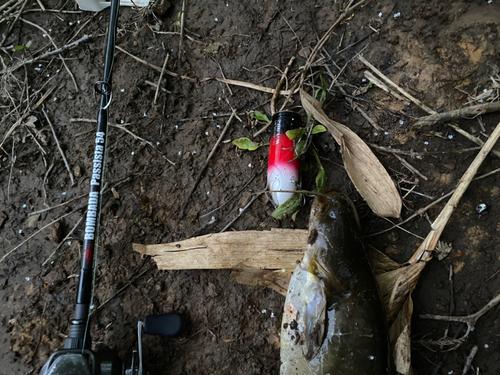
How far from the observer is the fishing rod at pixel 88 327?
1.60m

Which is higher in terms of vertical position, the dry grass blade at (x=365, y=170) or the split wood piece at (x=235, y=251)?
the dry grass blade at (x=365, y=170)

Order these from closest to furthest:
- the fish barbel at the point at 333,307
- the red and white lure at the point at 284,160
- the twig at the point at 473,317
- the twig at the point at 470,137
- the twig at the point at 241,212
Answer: the fish barbel at the point at 333,307 < the twig at the point at 473,317 < the twig at the point at 470,137 < the red and white lure at the point at 284,160 < the twig at the point at 241,212

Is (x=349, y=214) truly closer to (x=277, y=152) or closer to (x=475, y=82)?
(x=277, y=152)

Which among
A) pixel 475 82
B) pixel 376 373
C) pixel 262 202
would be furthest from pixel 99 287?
pixel 475 82

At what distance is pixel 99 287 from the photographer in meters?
2.19

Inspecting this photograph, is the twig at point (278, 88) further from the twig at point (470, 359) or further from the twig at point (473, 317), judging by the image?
the twig at point (470, 359)

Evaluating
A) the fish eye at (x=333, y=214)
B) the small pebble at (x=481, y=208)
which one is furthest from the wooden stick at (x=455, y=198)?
the fish eye at (x=333, y=214)

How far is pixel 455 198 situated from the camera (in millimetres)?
1972

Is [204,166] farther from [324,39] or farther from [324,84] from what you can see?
[324,39]

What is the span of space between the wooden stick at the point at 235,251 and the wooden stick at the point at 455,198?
718mm

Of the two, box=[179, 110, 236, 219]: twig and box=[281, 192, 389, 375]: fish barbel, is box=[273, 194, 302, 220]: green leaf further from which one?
box=[179, 110, 236, 219]: twig

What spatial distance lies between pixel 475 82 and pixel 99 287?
275 cm

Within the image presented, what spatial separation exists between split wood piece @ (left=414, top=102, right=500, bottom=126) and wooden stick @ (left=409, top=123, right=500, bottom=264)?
0.40 feet

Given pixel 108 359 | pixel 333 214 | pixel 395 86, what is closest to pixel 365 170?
pixel 333 214
